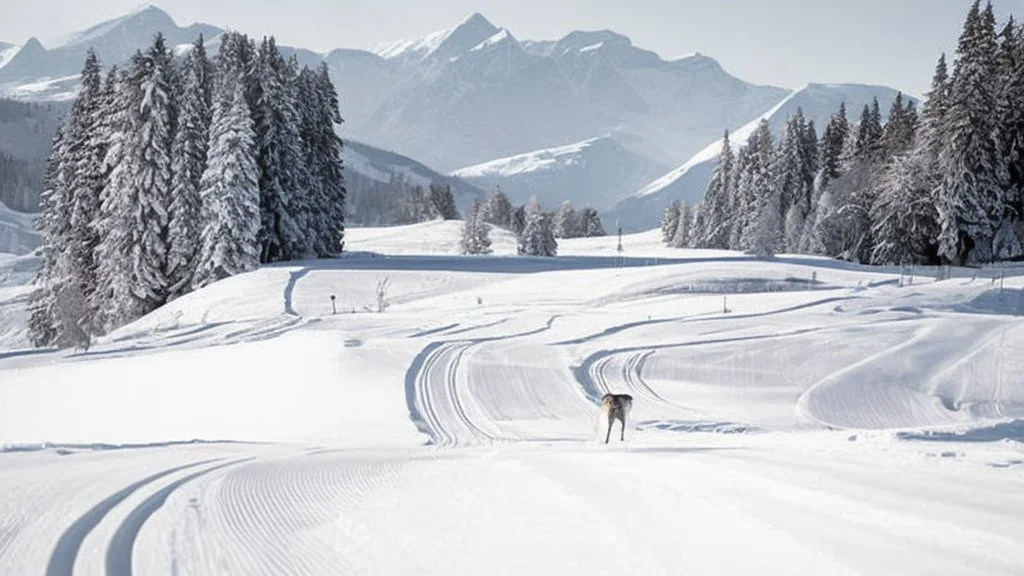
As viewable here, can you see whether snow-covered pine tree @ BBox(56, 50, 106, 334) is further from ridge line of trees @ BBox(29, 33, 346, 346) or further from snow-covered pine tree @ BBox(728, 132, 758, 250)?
snow-covered pine tree @ BBox(728, 132, 758, 250)

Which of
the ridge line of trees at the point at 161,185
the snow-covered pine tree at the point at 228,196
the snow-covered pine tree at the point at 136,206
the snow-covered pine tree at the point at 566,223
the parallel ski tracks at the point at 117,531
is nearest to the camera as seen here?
the parallel ski tracks at the point at 117,531

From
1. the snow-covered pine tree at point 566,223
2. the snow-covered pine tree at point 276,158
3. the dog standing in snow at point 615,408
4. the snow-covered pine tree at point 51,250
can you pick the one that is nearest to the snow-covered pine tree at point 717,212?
the snow-covered pine tree at point 566,223

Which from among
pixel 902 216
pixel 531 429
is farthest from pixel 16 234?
pixel 531 429

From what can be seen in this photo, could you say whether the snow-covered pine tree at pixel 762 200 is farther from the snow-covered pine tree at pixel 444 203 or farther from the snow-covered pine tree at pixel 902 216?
the snow-covered pine tree at pixel 444 203

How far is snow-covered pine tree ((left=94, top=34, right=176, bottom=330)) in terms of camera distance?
38.1 m

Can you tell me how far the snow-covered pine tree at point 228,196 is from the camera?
128ft

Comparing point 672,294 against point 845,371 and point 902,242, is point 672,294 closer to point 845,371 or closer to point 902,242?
point 845,371

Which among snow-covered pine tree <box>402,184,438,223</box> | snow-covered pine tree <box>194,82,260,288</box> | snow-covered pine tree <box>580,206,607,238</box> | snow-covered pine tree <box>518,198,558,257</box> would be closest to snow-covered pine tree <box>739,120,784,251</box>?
snow-covered pine tree <box>518,198,558,257</box>

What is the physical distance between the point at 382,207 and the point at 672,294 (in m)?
153

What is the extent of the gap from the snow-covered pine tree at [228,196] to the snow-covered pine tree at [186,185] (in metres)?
0.80

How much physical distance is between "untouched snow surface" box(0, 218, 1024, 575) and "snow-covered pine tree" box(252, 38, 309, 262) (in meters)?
6.75

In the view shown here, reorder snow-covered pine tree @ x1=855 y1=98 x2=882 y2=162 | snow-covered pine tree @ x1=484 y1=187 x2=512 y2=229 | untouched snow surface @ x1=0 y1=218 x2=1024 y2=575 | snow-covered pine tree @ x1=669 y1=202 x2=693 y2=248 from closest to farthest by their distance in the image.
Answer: untouched snow surface @ x1=0 y1=218 x2=1024 y2=575 → snow-covered pine tree @ x1=855 y1=98 x2=882 y2=162 → snow-covered pine tree @ x1=669 y1=202 x2=693 y2=248 → snow-covered pine tree @ x1=484 y1=187 x2=512 y2=229

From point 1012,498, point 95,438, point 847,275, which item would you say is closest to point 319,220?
point 847,275

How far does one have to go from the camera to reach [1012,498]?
451 cm
